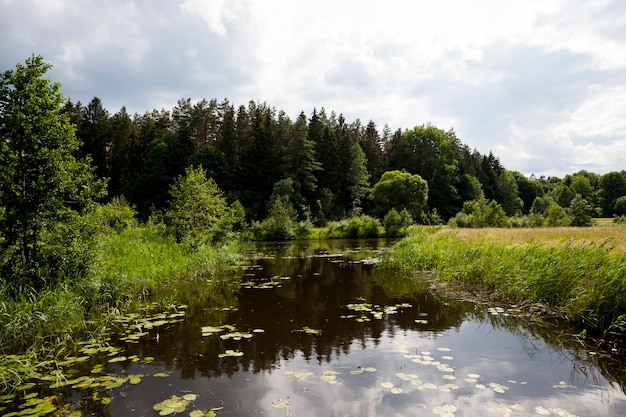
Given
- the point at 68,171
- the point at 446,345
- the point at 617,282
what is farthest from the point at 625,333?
the point at 68,171

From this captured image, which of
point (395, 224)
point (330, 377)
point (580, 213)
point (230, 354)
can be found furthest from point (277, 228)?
point (330, 377)

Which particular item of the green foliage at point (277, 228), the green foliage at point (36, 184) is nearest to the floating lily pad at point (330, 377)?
the green foliage at point (36, 184)

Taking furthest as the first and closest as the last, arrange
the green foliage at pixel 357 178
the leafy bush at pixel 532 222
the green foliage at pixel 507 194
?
the green foliage at pixel 507 194, the green foliage at pixel 357 178, the leafy bush at pixel 532 222

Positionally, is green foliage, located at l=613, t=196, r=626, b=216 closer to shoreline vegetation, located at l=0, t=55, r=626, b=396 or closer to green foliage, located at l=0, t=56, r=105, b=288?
shoreline vegetation, located at l=0, t=55, r=626, b=396

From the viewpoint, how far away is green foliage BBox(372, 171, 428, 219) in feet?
188

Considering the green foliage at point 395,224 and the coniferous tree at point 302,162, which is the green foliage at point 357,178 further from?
the green foliage at point 395,224

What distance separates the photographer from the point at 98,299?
860cm

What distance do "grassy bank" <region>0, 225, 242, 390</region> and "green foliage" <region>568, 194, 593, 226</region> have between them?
112ft

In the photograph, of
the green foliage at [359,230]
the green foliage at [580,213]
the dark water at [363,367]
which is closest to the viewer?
the dark water at [363,367]

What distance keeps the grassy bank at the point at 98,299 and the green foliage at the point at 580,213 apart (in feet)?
112

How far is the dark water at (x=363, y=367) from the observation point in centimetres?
447

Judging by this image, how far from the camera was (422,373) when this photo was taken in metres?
5.38

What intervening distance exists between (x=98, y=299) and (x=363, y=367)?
265 inches

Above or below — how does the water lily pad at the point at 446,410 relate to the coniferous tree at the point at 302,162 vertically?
below
